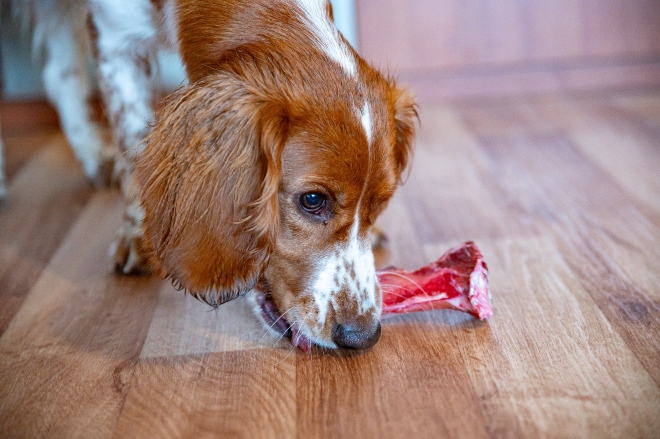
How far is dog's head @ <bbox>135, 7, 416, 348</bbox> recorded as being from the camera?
1.60 m

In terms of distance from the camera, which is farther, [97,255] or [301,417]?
[97,255]

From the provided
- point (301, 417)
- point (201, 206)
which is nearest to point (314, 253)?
point (201, 206)

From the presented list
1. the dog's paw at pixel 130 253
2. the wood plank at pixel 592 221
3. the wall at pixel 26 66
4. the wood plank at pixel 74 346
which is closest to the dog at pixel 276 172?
the wood plank at pixel 74 346

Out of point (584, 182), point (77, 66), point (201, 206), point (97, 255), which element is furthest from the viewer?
point (77, 66)

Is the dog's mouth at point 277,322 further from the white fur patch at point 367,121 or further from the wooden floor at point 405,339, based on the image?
the white fur patch at point 367,121

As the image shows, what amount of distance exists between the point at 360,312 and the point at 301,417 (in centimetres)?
30

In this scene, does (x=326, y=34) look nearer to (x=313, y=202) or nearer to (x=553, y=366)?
(x=313, y=202)

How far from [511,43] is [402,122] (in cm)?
223

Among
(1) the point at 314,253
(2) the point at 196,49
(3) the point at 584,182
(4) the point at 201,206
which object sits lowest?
(3) the point at 584,182

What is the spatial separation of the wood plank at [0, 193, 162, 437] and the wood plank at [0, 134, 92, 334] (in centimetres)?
5

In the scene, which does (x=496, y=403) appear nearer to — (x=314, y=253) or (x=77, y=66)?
(x=314, y=253)

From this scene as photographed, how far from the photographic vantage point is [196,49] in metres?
1.86

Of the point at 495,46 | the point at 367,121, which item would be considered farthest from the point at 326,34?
the point at 495,46

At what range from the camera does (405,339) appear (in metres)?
1.76
